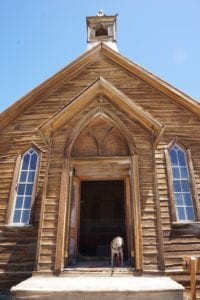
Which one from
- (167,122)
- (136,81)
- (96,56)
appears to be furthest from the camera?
(96,56)

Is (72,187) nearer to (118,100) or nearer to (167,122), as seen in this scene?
(118,100)

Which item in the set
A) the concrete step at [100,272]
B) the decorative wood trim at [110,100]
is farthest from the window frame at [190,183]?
the concrete step at [100,272]

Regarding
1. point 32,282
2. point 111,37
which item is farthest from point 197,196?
point 111,37

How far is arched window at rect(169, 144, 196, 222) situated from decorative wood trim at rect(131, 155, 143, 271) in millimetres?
1847

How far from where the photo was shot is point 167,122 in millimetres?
9633

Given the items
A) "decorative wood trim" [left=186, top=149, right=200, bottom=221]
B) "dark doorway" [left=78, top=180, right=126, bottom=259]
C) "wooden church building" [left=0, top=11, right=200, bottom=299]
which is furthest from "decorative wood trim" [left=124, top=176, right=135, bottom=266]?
"dark doorway" [left=78, top=180, right=126, bottom=259]

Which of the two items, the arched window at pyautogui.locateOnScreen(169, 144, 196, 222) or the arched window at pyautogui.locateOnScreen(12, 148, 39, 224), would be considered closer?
the arched window at pyautogui.locateOnScreen(169, 144, 196, 222)

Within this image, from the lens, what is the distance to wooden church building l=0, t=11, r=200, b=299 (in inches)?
264

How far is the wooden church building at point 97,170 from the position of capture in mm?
6707

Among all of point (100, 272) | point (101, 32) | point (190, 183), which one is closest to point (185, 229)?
point (190, 183)

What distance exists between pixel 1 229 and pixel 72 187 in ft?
8.85

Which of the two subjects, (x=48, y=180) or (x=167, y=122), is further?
(x=167, y=122)

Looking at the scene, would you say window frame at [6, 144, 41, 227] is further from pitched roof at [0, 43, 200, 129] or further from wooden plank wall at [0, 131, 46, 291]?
pitched roof at [0, 43, 200, 129]

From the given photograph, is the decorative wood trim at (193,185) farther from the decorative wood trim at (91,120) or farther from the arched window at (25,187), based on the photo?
the arched window at (25,187)
